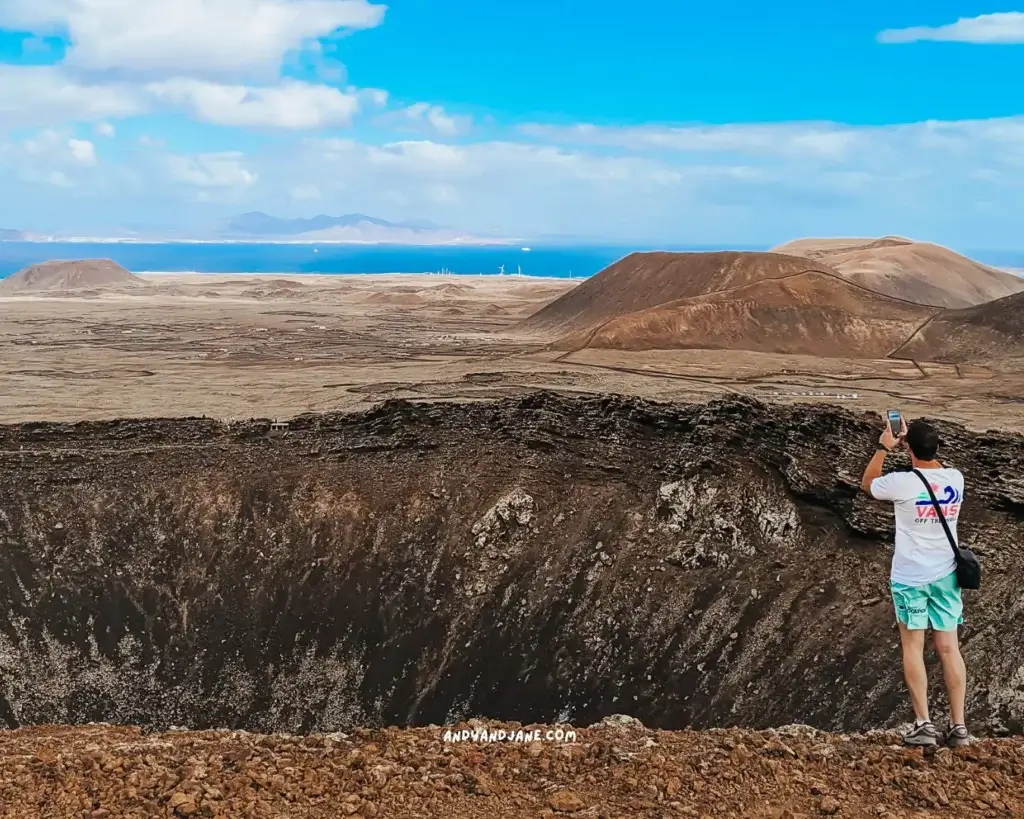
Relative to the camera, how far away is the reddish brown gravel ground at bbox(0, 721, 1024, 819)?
6062mm

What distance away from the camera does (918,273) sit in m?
87.2

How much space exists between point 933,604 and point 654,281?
63575 mm

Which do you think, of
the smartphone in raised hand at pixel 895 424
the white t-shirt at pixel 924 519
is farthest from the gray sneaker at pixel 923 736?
the smartphone in raised hand at pixel 895 424

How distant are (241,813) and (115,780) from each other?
1.18 m

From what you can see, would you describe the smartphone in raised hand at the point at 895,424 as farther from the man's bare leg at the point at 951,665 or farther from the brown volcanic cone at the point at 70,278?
the brown volcanic cone at the point at 70,278

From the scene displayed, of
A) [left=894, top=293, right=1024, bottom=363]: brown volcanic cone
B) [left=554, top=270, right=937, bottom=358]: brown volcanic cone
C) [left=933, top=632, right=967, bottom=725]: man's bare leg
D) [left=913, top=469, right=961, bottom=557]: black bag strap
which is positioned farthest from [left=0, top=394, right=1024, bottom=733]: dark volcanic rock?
[left=894, top=293, right=1024, bottom=363]: brown volcanic cone

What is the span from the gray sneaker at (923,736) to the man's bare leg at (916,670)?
0.12m

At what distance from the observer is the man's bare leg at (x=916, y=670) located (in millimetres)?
6875

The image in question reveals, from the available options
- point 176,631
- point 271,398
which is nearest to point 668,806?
point 176,631

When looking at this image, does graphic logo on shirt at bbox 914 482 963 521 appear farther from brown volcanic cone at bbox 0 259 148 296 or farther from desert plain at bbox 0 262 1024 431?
brown volcanic cone at bbox 0 259 148 296

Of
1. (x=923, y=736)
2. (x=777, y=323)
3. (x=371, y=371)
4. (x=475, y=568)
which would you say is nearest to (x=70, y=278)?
(x=371, y=371)

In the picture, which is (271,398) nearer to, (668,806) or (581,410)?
(581,410)

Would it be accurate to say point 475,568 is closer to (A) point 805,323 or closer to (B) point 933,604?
(B) point 933,604

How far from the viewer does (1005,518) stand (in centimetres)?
1606
